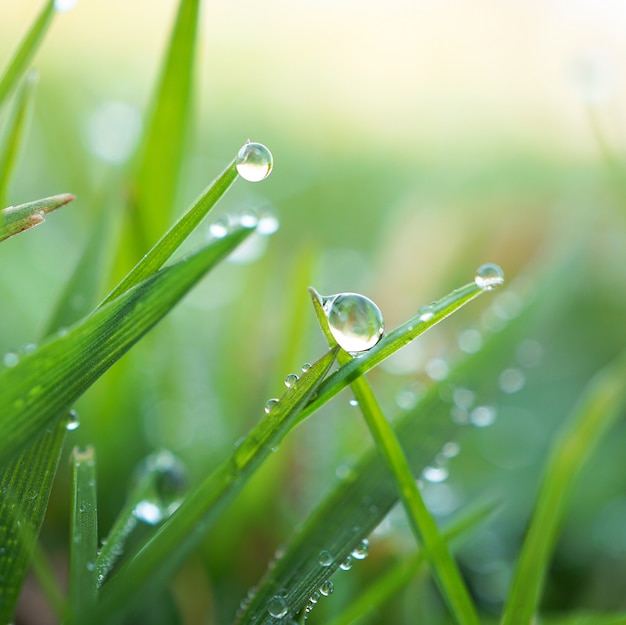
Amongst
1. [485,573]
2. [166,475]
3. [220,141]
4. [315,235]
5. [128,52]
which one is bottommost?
[485,573]

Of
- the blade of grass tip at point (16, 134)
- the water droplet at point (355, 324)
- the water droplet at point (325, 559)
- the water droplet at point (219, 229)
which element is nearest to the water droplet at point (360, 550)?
the water droplet at point (325, 559)

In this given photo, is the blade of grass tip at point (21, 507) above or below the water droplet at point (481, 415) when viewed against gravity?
above

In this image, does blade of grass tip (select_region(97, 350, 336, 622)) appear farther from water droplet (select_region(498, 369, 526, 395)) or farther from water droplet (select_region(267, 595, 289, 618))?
water droplet (select_region(498, 369, 526, 395))

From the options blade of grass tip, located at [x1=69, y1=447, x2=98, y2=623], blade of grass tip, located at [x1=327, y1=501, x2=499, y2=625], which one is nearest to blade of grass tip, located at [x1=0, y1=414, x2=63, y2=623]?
blade of grass tip, located at [x1=69, y1=447, x2=98, y2=623]

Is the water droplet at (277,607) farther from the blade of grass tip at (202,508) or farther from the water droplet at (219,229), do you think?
the water droplet at (219,229)

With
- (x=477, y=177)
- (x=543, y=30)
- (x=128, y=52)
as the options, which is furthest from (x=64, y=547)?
(x=543, y=30)

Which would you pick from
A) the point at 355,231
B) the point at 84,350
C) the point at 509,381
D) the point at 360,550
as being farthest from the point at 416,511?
the point at 355,231

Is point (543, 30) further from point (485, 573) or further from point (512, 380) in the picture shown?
point (485, 573)
